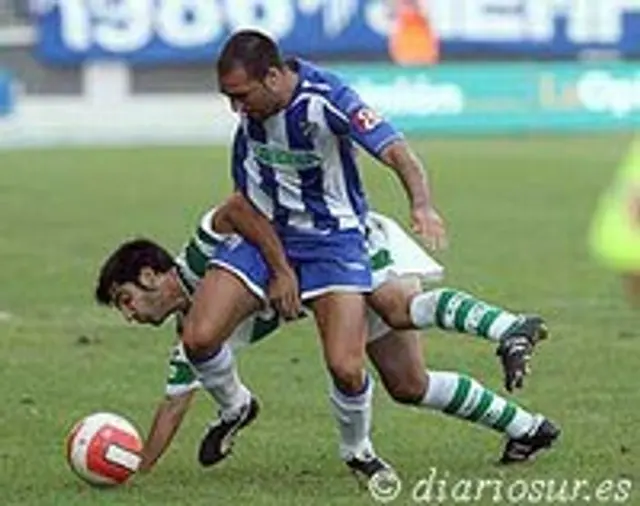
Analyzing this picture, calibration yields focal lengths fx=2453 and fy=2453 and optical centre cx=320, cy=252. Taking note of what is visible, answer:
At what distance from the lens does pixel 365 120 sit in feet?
31.9

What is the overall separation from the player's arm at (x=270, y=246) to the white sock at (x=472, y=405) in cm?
75

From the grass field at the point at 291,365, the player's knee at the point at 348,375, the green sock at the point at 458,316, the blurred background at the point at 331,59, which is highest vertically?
the green sock at the point at 458,316

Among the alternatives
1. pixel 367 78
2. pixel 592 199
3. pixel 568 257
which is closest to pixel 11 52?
pixel 367 78

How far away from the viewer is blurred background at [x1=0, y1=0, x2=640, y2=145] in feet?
144

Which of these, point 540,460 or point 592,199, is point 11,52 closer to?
point 592,199

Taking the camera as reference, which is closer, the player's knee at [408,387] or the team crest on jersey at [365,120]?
the team crest on jersey at [365,120]

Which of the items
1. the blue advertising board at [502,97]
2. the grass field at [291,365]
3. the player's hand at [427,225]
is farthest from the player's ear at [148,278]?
the blue advertising board at [502,97]

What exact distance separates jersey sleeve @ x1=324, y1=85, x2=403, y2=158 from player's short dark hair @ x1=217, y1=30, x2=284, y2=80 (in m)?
0.31

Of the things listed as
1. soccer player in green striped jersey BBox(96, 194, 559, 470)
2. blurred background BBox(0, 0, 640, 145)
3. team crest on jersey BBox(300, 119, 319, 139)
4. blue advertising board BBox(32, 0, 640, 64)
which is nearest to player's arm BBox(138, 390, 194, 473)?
soccer player in green striped jersey BBox(96, 194, 559, 470)

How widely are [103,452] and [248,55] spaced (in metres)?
1.77

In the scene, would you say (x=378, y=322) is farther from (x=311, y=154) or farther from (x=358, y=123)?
(x=358, y=123)

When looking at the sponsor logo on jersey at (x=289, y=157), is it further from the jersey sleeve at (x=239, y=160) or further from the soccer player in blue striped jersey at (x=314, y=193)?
the jersey sleeve at (x=239, y=160)

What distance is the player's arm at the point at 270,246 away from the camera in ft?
32.6

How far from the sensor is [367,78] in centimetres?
4294
